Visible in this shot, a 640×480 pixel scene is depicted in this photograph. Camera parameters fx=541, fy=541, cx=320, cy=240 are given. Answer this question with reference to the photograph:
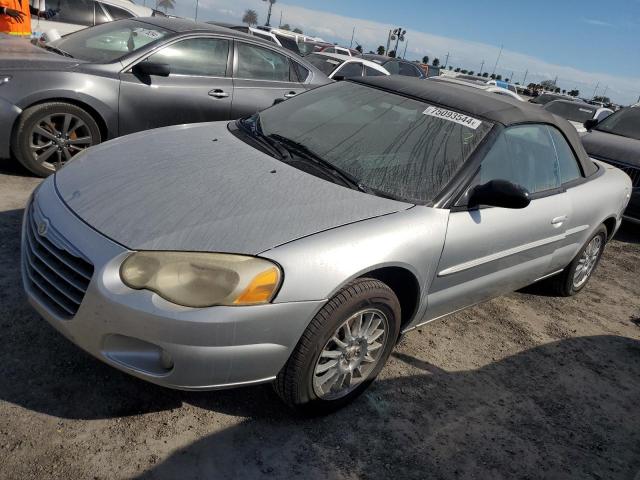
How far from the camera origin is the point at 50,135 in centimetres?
462

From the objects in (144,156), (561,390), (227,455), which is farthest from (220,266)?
(561,390)

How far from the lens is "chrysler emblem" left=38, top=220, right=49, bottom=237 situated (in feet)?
7.55

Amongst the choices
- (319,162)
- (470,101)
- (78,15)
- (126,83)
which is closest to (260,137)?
(319,162)

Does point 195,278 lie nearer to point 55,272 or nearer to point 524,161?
point 55,272

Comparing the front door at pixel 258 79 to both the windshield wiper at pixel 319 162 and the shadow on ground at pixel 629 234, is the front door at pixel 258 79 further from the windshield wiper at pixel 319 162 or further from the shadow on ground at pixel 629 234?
the shadow on ground at pixel 629 234

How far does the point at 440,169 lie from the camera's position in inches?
115

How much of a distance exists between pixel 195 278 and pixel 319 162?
1.16 meters

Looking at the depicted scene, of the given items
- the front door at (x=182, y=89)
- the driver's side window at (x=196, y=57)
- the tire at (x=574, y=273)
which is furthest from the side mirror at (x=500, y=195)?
the driver's side window at (x=196, y=57)

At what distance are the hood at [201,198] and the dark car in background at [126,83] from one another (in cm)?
187

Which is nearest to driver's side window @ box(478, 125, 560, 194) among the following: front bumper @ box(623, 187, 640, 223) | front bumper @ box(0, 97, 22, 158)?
front bumper @ box(623, 187, 640, 223)

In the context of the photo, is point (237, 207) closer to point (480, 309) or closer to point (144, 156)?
point (144, 156)

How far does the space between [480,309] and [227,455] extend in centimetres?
249

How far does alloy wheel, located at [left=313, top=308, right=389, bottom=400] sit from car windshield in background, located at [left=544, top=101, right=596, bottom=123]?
10.6 metres

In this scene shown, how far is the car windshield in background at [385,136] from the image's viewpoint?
2867mm
